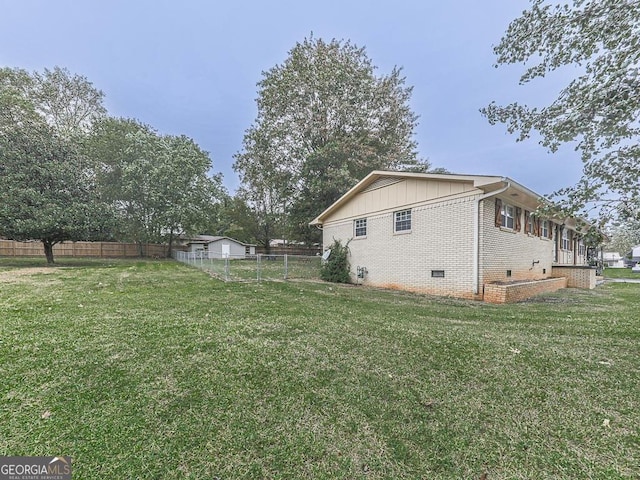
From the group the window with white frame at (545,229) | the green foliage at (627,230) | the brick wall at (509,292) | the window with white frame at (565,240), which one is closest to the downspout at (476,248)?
Result: the brick wall at (509,292)

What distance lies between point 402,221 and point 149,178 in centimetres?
2057

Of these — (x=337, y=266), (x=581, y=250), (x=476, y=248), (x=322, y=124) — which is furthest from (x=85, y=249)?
(x=581, y=250)

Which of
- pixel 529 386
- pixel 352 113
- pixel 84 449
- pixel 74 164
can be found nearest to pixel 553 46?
pixel 529 386

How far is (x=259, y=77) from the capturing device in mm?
20266

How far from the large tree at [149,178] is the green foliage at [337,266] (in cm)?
1594

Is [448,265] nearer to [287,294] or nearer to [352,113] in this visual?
[287,294]

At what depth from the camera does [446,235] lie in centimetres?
842

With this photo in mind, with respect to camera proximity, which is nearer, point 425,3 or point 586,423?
point 586,423

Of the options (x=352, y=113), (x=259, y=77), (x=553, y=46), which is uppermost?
(x=259, y=77)

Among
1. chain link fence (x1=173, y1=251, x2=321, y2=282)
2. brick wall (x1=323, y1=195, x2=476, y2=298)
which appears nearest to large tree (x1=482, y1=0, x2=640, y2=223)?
brick wall (x1=323, y1=195, x2=476, y2=298)

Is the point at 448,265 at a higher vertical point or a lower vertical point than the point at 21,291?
higher

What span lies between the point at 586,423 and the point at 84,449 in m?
3.60

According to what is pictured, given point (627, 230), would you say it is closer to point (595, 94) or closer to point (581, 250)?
point (595, 94)

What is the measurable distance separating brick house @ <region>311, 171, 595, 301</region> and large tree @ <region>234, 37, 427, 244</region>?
21.9 ft
